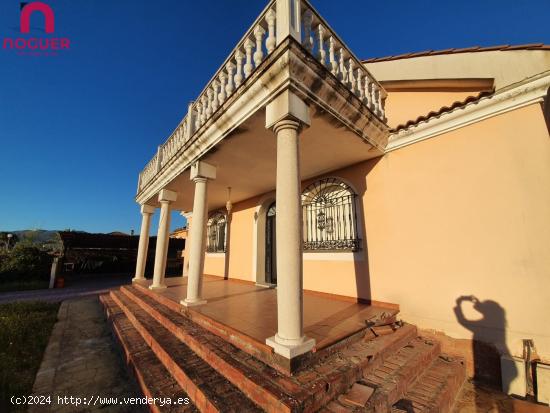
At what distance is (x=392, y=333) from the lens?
346 centimetres

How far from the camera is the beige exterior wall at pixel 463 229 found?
304 centimetres

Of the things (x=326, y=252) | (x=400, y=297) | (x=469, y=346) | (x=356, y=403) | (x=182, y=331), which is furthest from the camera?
(x=326, y=252)

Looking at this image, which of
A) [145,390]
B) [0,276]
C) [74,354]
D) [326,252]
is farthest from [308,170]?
[0,276]

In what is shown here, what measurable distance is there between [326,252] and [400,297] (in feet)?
5.82

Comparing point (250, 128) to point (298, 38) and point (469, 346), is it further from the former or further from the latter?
point (469, 346)

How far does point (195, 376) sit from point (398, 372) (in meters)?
2.33

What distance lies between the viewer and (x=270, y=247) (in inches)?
313

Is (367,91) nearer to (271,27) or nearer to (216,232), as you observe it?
(271,27)

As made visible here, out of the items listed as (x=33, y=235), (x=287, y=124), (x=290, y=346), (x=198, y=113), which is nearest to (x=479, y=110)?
(x=287, y=124)

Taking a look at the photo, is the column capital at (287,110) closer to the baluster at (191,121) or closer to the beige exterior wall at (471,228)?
the beige exterior wall at (471,228)

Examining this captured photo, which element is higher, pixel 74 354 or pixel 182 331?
pixel 182 331

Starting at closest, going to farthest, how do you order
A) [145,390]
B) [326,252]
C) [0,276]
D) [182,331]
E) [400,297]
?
[145,390] → [182,331] → [400,297] → [326,252] → [0,276]

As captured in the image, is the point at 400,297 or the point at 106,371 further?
the point at 400,297

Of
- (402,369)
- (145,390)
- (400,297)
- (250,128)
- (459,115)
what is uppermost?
(459,115)
